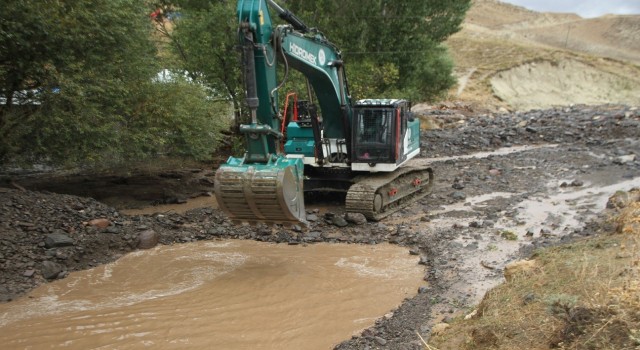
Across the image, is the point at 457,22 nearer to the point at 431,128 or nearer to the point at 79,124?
the point at 431,128

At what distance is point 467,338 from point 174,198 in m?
9.23

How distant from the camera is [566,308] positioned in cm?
488

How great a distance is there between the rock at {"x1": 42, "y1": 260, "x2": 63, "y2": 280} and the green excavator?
261 centimetres

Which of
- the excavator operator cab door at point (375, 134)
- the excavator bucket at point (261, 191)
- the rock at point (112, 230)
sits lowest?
the rock at point (112, 230)

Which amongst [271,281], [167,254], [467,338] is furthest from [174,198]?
[467,338]

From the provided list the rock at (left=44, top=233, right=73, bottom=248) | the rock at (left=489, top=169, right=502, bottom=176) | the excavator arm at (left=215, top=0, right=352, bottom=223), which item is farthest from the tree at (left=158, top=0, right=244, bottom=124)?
the rock at (left=44, top=233, right=73, bottom=248)

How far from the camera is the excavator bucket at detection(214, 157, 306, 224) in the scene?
7652 millimetres

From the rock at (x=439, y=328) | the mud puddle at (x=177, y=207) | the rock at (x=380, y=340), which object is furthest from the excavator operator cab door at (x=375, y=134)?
the rock at (x=380, y=340)

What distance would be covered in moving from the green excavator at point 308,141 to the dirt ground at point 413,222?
0.62m

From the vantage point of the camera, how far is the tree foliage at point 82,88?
10.9 metres

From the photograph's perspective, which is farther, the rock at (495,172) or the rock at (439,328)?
the rock at (495,172)

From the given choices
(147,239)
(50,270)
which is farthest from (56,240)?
(147,239)

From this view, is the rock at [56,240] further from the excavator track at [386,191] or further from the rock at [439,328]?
the rock at [439,328]

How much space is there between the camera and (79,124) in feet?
36.6
